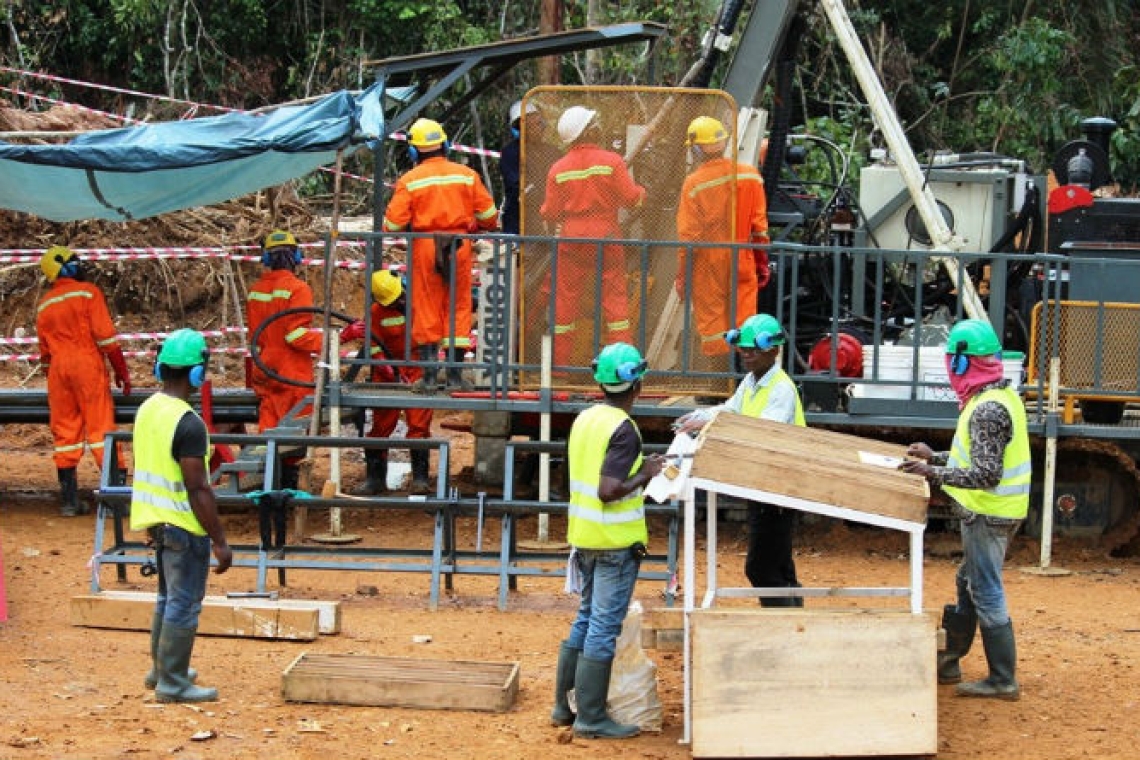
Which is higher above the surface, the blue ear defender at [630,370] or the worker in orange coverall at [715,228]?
the worker in orange coverall at [715,228]

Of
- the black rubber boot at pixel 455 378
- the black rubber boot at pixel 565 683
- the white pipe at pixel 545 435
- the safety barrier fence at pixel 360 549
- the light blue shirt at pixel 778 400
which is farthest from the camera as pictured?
the black rubber boot at pixel 455 378

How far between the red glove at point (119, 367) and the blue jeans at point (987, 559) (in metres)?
6.88

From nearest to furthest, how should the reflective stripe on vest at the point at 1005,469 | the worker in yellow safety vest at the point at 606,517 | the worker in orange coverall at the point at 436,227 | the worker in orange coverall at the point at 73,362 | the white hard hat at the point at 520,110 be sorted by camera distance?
1. the worker in yellow safety vest at the point at 606,517
2. the reflective stripe on vest at the point at 1005,469
3. the white hard hat at the point at 520,110
4. the worker in orange coverall at the point at 436,227
5. the worker in orange coverall at the point at 73,362

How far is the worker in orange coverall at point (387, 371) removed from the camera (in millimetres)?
12445

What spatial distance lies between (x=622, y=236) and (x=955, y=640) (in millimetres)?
4202

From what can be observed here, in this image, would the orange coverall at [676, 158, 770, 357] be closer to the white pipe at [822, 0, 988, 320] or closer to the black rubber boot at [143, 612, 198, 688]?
the white pipe at [822, 0, 988, 320]

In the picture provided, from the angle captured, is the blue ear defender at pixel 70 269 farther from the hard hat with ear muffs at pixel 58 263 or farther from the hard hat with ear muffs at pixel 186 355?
the hard hat with ear muffs at pixel 186 355

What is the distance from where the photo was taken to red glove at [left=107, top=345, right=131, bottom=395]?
1302 cm

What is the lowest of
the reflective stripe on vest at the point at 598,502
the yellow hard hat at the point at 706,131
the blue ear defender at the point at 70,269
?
the reflective stripe on vest at the point at 598,502

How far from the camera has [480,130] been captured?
71.7ft

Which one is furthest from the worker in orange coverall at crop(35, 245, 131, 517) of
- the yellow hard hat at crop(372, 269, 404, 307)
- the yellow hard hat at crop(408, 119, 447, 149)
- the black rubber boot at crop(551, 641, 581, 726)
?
the black rubber boot at crop(551, 641, 581, 726)

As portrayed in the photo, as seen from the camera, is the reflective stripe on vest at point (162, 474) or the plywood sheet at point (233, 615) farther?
the plywood sheet at point (233, 615)

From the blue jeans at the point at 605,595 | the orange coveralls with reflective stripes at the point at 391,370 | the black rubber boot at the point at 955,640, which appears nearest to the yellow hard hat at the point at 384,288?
the orange coveralls with reflective stripes at the point at 391,370

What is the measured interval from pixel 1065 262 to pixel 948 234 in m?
0.80
